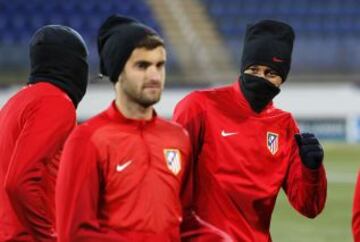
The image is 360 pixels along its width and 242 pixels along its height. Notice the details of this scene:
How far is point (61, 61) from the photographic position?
423cm

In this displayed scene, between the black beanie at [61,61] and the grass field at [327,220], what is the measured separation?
519cm

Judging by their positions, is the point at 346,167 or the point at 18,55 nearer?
the point at 346,167

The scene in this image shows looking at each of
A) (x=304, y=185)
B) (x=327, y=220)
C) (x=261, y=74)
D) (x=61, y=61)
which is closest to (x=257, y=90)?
(x=261, y=74)

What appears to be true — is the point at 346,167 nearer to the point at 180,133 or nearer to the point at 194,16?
the point at 194,16

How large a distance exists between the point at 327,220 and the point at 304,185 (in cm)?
630

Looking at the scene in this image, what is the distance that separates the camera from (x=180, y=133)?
3646mm

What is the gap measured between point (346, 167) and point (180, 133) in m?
12.6

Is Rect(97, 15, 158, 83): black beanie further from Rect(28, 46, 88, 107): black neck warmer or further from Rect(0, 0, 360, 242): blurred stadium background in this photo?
Rect(0, 0, 360, 242): blurred stadium background

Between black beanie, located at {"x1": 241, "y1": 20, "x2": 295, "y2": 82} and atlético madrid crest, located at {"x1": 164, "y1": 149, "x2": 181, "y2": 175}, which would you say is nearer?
atlético madrid crest, located at {"x1": 164, "y1": 149, "x2": 181, "y2": 175}

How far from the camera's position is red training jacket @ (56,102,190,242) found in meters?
3.37

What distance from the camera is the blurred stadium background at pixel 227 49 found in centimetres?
1986

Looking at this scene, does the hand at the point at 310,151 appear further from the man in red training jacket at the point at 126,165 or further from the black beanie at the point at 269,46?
the man in red training jacket at the point at 126,165

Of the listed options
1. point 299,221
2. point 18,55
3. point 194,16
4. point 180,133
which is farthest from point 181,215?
point 194,16

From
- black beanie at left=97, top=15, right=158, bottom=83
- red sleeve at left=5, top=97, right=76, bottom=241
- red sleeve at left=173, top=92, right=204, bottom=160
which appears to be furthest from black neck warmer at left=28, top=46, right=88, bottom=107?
black beanie at left=97, top=15, right=158, bottom=83
